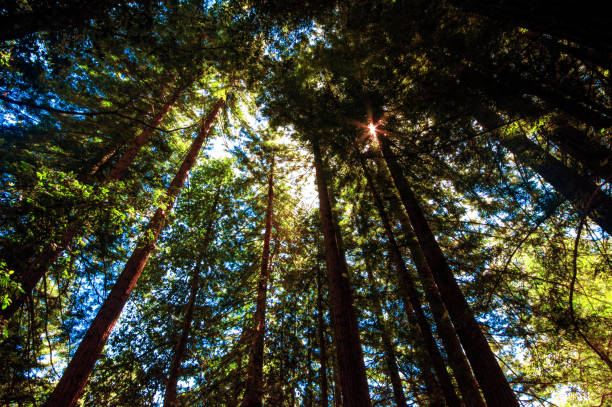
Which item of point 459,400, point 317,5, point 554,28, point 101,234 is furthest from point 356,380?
point 317,5

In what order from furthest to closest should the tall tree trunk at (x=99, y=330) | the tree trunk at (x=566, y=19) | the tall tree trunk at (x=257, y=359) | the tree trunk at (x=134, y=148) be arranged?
the tree trunk at (x=134, y=148), the tall tree trunk at (x=257, y=359), the tall tree trunk at (x=99, y=330), the tree trunk at (x=566, y=19)

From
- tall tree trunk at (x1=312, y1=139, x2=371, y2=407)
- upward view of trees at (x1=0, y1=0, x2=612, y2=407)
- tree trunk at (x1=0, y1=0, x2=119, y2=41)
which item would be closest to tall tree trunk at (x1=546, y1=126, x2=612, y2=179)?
upward view of trees at (x1=0, y1=0, x2=612, y2=407)

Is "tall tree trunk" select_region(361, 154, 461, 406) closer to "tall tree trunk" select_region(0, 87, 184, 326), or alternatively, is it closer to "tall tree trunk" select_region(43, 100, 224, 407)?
"tall tree trunk" select_region(43, 100, 224, 407)

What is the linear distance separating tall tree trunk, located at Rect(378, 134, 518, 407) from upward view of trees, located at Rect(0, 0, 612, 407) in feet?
0.12

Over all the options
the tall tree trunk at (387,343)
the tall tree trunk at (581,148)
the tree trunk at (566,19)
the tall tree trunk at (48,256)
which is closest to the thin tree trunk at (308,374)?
the tall tree trunk at (387,343)

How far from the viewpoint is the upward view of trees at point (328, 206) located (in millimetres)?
3037

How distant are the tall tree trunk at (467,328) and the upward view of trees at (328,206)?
4 cm

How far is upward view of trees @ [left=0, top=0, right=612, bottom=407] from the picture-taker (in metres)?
3.04

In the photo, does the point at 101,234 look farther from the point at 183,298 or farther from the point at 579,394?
the point at 579,394

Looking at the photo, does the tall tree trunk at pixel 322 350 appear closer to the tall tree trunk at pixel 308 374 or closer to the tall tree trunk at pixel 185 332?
the tall tree trunk at pixel 308 374

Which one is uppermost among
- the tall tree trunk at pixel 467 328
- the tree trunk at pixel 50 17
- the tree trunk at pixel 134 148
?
the tree trunk at pixel 134 148

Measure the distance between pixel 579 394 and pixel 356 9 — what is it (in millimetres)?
8745

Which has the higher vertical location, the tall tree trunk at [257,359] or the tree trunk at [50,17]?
the tree trunk at [50,17]

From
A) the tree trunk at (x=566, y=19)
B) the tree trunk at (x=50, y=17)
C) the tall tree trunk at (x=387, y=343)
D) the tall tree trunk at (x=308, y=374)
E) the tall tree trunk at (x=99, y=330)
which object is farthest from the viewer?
the tall tree trunk at (x=308, y=374)
